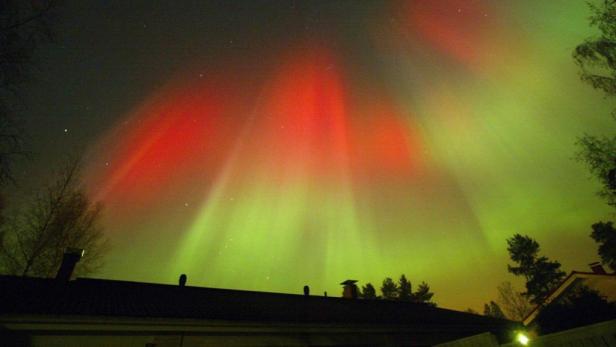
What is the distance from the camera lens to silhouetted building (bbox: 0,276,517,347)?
7820 millimetres

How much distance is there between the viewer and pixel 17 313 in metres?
7.47

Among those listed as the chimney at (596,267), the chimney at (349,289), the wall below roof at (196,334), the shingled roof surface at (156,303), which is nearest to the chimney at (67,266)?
the shingled roof surface at (156,303)

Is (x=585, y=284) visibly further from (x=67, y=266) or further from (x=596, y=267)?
(x=67, y=266)

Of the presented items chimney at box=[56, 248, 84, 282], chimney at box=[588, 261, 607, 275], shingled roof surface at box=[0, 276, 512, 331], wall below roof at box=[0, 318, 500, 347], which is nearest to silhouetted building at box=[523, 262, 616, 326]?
chimney at box=[588, 261, 607, 275]

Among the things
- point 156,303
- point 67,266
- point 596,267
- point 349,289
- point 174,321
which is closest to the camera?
point 174,321

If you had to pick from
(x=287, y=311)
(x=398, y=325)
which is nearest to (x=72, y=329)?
(x=287, y=311)

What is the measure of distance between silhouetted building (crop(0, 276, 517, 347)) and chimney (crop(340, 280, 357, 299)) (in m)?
7.40

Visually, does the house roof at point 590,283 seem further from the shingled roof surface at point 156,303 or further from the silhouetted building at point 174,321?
the silhouetted building at point 174,321

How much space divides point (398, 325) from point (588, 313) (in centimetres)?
1289

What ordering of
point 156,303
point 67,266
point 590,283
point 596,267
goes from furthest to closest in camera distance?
1. point 596,267
2. point 590,283
3. point 67,266
4. point 156,303

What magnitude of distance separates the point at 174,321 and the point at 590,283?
34351 millimetres

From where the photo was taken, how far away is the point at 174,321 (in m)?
8.93

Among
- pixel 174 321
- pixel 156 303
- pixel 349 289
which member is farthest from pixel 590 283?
pixel 156 303

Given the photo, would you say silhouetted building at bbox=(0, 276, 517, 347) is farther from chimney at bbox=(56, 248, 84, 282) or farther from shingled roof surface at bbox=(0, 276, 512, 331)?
chimney at bbox=(56, 248, 84, 282)
